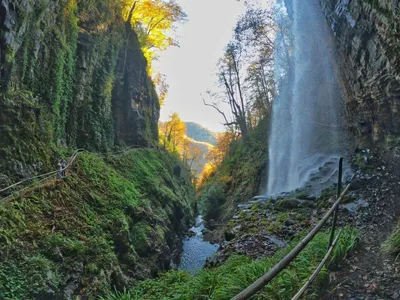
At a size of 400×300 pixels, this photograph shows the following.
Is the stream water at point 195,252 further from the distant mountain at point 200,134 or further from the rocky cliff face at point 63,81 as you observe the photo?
the distant mountain at point 200,134

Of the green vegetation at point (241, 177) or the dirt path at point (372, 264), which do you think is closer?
the dirt path at point (372, 264)

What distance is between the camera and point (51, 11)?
11.6 m

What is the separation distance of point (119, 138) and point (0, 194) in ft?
40.7

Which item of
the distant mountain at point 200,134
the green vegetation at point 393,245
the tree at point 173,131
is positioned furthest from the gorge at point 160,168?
the distant mountain at point 200,134

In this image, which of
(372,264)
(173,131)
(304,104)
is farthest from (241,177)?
(372,264)

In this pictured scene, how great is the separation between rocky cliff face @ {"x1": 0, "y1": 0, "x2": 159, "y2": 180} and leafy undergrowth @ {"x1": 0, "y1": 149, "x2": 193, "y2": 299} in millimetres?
1535

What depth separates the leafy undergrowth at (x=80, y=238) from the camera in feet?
19.6

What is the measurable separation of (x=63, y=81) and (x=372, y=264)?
13.3 meters

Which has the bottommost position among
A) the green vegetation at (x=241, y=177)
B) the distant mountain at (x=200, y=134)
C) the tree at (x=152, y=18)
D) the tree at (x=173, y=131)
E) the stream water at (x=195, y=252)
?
the stream water at (x=195, y=252)

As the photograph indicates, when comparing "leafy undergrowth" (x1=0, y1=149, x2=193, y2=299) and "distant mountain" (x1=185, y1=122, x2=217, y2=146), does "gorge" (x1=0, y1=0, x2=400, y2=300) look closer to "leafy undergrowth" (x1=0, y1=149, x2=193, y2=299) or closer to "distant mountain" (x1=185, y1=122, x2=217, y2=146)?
"leafy undergrowth" (x1=0, y1=149, x2=193, y2=299)

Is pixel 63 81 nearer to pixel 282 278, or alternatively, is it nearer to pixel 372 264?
pixel 282 278

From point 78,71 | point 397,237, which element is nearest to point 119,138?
point 78,71

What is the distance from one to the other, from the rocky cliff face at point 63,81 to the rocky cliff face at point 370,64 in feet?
38.8

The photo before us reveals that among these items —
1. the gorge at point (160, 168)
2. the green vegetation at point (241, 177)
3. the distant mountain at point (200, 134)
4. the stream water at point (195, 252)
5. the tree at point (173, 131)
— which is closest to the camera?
the gorge at point (160, 168)
